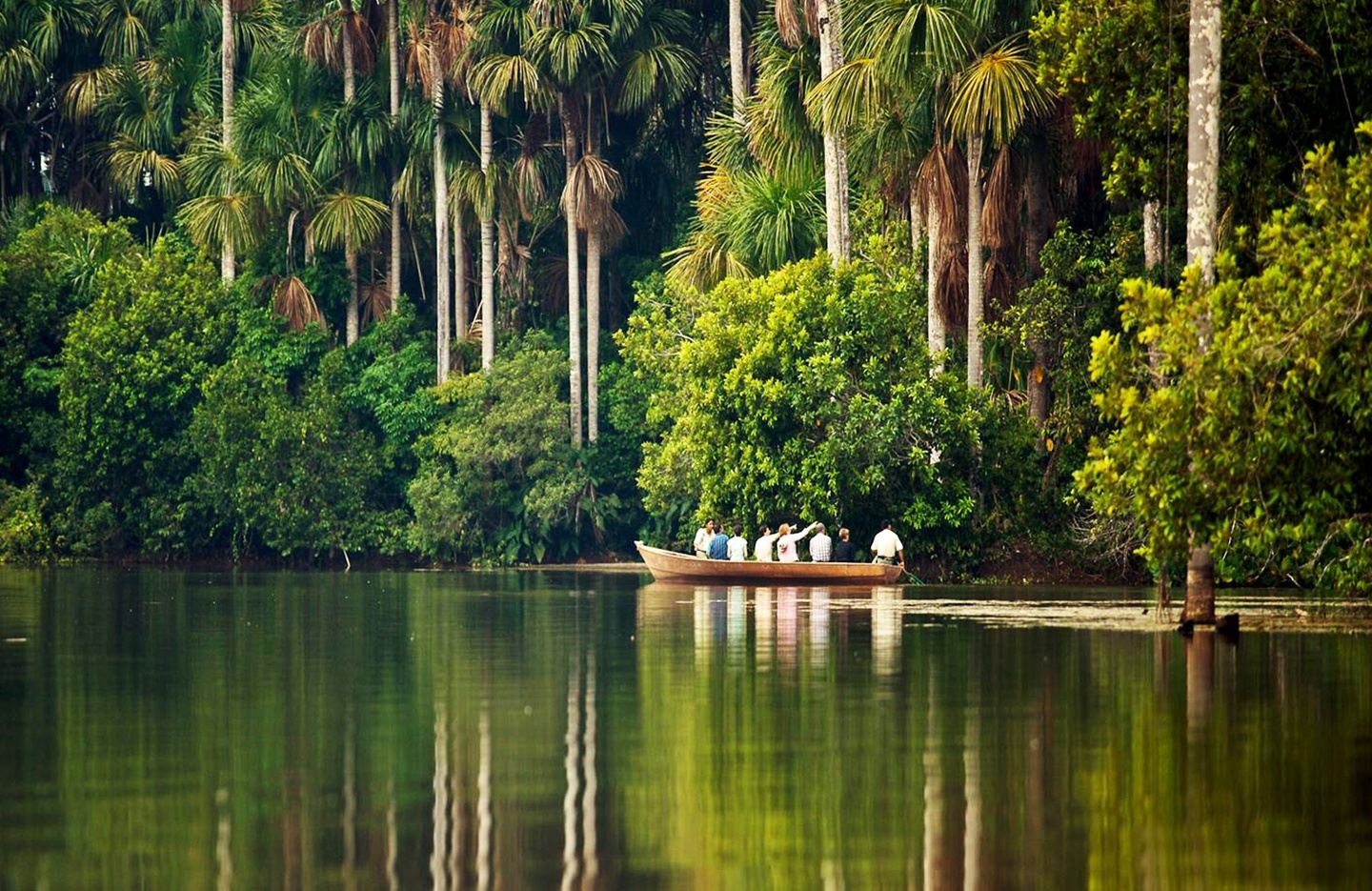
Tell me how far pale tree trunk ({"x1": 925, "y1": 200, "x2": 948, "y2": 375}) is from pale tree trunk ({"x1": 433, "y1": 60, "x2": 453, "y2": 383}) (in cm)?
1679

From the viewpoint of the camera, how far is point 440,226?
56.4 m

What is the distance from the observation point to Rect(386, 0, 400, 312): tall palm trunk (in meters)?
57.8

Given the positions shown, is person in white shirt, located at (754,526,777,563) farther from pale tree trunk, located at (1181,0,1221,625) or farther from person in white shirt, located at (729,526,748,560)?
pale tree trunk, located at (1181,0,1221,625)

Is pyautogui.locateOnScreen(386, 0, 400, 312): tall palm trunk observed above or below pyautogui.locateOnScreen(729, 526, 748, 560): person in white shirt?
above

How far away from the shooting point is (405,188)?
189 feet

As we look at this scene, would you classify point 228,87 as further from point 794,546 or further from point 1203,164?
point 1203,164

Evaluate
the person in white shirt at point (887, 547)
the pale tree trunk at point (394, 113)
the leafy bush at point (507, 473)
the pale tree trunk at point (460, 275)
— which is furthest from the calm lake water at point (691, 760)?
the pale tree trunk at point (394, 113)

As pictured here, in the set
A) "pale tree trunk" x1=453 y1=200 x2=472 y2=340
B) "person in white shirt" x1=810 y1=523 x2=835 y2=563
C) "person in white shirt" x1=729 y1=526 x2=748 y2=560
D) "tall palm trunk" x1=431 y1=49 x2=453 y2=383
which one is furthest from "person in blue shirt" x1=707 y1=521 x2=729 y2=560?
"pale tree trunk" x1=453 y1=200 x2=472 y2=340

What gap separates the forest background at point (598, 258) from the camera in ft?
123

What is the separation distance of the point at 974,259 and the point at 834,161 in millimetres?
4211

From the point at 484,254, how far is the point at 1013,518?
19459 mm

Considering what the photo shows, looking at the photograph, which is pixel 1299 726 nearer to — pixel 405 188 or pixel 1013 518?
pixel 1013 518

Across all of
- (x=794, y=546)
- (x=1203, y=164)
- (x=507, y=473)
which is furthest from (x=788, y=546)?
(x=507, y=473)

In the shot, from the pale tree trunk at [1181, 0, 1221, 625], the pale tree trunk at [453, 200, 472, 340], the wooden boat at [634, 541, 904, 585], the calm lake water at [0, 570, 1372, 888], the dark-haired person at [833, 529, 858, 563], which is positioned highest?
the pale tree trunk at [453, 200, 472, 340]
